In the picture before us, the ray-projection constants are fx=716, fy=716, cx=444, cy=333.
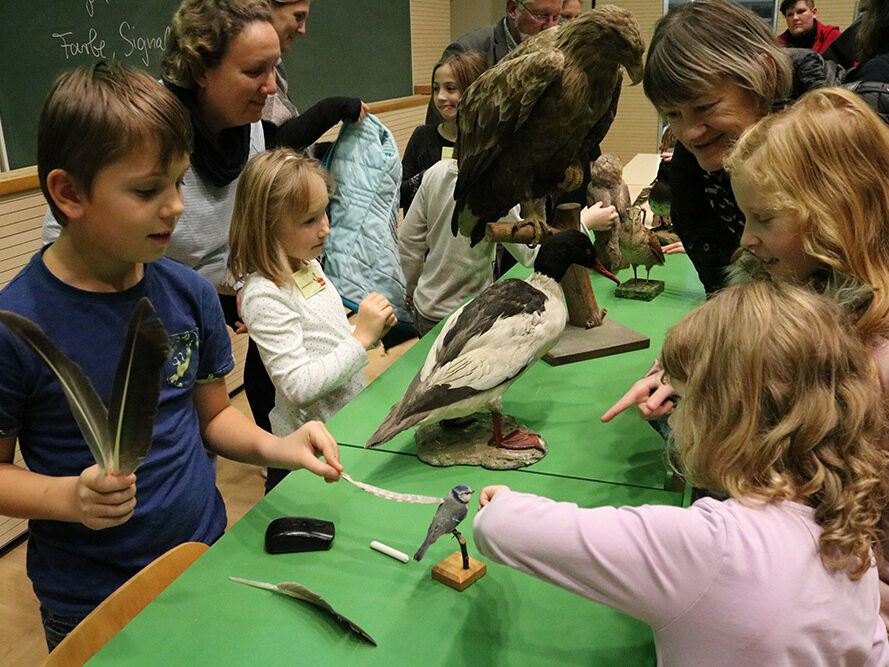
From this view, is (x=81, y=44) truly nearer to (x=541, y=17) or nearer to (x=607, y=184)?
(x=541, y=17)

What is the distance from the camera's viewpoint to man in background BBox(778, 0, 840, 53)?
443cm

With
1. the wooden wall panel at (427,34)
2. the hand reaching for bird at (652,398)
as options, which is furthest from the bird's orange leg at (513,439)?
the wooden wall panel at (427,34)

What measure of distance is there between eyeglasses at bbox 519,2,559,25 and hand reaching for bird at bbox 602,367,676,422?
181 centimetres

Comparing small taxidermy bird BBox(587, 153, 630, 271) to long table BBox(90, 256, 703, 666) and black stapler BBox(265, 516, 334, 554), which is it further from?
black stapler BBox(265, 516, 334, 554)

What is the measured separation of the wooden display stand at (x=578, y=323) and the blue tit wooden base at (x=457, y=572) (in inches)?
36.5

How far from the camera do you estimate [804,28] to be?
4477mm

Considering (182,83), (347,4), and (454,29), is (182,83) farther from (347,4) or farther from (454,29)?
(454,29)

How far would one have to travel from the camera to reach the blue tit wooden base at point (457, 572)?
1.13 meters

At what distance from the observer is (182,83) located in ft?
5.77

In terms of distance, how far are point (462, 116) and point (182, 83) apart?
786 millimetres

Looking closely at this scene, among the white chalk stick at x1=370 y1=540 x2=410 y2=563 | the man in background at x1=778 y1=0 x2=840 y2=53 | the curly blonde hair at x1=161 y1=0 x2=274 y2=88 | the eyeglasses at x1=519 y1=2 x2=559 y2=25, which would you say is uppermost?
the curly blonde hair at x1=161 y1=0 x2=274 y2=88

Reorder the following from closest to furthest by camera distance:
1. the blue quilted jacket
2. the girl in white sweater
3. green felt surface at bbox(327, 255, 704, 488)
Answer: green felt surface at bbox(327, 255, 704, 488) < the girl in white sweater < the blue quilted jacket

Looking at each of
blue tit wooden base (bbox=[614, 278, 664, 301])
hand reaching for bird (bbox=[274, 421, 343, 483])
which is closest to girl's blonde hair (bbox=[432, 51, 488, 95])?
blue tit wooden base (bbox=[614, 278, 664, 301])

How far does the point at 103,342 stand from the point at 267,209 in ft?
2.06
